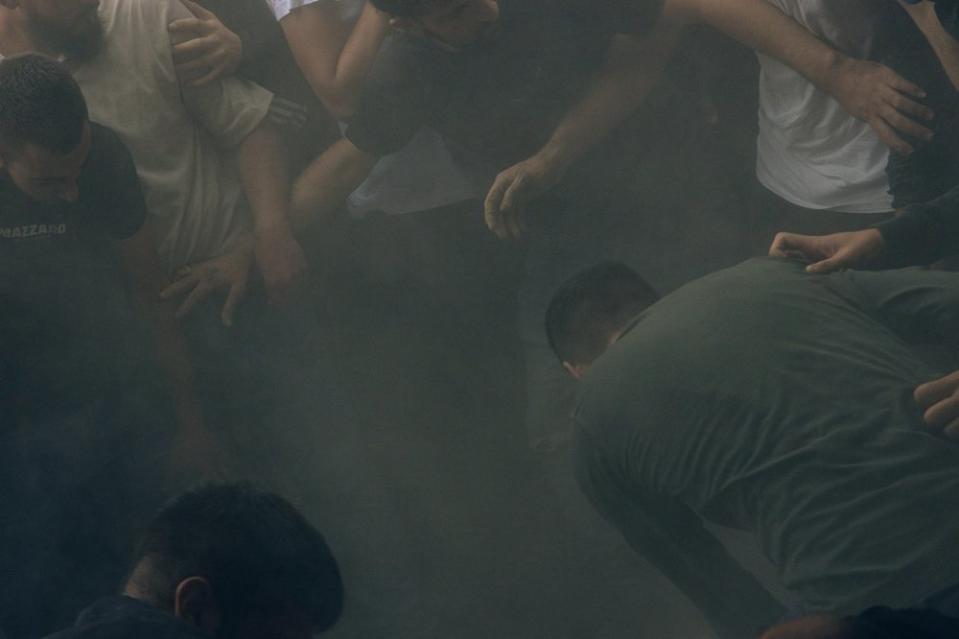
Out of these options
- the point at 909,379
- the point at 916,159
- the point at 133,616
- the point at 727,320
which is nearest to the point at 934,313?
the point at 909,379

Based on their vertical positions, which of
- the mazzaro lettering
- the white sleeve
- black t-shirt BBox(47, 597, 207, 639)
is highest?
black t-shirt BBox(47, 597, 207, 639)

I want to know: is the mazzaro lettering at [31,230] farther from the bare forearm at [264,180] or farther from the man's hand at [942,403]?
the man's hand at [942,403]

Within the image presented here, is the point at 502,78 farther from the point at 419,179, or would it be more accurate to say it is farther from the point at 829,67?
the point at 829,67

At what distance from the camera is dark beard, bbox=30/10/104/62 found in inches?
116

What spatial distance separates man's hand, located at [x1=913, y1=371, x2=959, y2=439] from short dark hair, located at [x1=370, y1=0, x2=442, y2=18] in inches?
62.4

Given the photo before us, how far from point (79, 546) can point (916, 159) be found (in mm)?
2489

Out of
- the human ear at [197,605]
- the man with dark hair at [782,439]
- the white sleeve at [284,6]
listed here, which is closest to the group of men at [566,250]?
the man with dark hair at [782,439]

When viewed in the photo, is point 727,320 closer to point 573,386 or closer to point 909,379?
point 909,379

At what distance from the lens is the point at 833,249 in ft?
7.83

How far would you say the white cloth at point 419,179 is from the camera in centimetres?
329

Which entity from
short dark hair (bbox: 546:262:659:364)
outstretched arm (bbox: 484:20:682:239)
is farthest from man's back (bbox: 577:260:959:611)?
outstretched arm (bbox: 484:20:682:239)

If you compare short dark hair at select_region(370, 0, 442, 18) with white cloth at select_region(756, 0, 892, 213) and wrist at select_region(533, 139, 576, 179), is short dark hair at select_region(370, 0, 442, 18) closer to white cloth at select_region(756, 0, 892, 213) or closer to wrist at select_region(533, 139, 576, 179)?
wrist at select_region(533, 139, 576, 179)

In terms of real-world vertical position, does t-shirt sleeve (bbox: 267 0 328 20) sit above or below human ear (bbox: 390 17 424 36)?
below

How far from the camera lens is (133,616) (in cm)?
146
